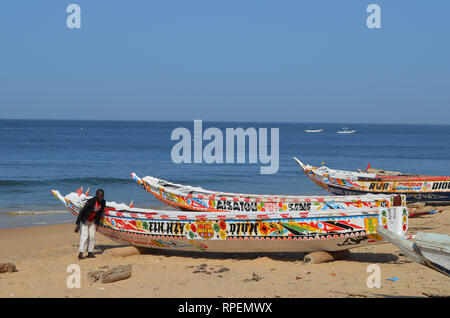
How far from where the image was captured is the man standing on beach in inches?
391

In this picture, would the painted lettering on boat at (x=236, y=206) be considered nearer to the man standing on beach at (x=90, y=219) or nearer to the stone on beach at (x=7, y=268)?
the man standing on beach at (x=90, y=219)

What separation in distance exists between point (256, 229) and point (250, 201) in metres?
2.80

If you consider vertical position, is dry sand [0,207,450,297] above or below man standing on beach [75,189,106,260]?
below

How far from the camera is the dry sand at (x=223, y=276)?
7.32m

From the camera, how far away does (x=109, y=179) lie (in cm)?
2867

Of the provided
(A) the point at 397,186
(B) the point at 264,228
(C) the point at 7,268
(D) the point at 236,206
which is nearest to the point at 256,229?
(B) the point at 264,228

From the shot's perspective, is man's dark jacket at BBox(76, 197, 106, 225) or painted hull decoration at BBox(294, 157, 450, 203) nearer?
man's dark jacket at BBox(76, 197, 106, 225)

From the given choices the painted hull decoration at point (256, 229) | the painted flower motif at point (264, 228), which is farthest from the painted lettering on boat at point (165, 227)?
the painted flower motif at point (264, 228)

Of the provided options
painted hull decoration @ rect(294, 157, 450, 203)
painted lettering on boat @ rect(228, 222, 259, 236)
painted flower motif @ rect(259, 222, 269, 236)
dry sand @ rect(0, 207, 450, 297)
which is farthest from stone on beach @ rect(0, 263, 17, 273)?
painted hull decoration @ rect(294, 157, 450, 203)

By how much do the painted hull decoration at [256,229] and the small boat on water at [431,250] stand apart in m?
2.04

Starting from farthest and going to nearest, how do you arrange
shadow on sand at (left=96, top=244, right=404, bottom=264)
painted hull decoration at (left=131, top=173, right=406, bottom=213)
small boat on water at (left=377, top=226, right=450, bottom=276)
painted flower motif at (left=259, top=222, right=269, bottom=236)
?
painted hull decoration at (left=131, top=173, right=406, bottom=213), shadow on sand at (left=96, top=244, right=404, bottom=264), painted flower motif at (left=259, top=222, right=269, bottom=236), small boat on water at (left=377, top=226, right=450, bottom=276)

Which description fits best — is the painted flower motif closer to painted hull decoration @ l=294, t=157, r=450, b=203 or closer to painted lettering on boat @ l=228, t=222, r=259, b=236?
painted lettering on boat @ l=228, t=222, r=259, b=236

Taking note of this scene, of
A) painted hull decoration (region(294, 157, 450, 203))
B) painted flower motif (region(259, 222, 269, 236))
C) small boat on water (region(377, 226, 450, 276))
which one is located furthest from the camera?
painted hull decoration (region(294, 157, 450, 203))

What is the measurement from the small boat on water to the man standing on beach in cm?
591
